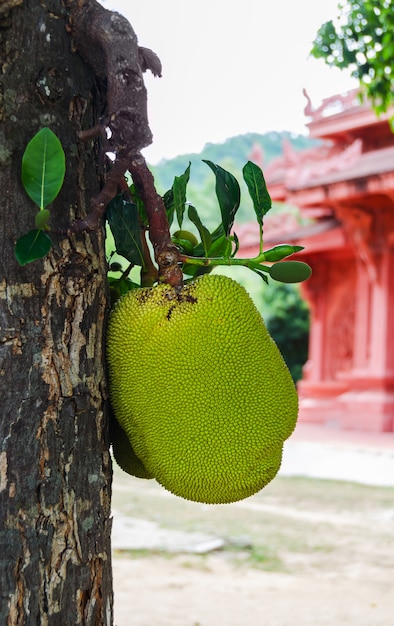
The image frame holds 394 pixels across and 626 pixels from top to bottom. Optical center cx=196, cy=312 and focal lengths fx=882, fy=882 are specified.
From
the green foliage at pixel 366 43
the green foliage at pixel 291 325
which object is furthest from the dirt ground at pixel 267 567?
the green foliage at pixel 291 325

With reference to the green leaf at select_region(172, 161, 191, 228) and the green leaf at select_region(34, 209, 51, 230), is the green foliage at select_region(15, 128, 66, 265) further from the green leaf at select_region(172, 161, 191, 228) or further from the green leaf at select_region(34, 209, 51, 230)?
the green leaf at select_region(172, 161, 191, 228)

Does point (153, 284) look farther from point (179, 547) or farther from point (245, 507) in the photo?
point (245, 507)

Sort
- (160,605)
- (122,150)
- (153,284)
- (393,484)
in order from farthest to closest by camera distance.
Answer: (393,484), (160,605), (153,284), (122,150)

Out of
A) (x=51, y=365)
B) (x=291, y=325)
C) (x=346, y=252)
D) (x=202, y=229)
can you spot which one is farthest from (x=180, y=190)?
(x=291, y=325)

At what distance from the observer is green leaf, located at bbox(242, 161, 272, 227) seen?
3.30 feet

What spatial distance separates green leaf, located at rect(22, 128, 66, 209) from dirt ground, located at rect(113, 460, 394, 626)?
279 cm

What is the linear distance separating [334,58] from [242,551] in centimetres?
253

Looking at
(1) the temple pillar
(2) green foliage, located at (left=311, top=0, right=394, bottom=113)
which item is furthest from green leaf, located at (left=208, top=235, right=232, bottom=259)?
(1) the temple pillar

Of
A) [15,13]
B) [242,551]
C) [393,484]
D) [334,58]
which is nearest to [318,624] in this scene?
[242,551]

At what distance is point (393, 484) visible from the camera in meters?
6.78

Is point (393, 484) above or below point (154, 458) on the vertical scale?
below

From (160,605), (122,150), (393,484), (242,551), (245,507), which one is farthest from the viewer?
(393,484)

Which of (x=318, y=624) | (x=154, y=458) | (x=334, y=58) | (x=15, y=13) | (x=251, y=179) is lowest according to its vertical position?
(x=318, y=624)

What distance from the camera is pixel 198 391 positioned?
942mm
